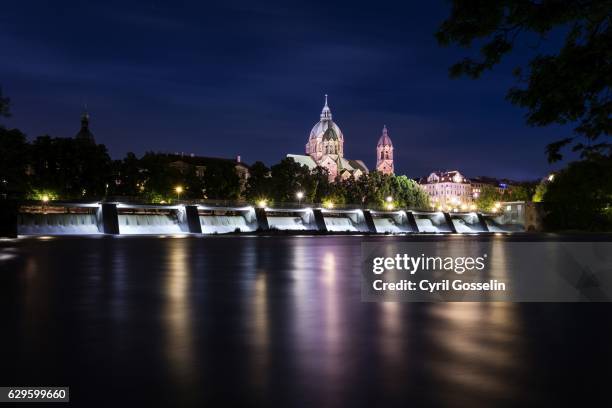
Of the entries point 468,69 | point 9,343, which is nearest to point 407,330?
point 468,69

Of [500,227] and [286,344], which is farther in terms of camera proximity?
[500,227]

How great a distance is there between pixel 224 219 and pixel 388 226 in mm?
33865

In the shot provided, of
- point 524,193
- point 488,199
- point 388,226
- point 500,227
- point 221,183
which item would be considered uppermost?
point 221,183

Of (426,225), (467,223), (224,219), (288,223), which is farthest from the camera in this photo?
(467,223)

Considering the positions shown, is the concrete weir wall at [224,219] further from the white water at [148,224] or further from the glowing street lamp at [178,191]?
the glowing street lamp at [178,191]

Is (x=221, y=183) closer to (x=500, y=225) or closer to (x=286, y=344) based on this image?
(x=500, y=225)

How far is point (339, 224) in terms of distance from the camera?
9419cm

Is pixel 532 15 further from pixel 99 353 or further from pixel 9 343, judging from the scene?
pixel 9 343

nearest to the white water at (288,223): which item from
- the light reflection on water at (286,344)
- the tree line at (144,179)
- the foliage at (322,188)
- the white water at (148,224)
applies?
the tree line at (144,179)

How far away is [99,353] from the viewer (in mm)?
6836

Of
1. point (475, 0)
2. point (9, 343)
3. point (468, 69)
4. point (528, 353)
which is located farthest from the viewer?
point (9, 343)

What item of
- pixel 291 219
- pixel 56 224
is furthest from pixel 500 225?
pixel 56 224

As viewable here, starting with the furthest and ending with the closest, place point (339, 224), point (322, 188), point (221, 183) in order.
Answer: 1. point (322, 188)
2. point (221, 183)
3. point (339, 224)

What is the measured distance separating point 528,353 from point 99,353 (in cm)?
545
